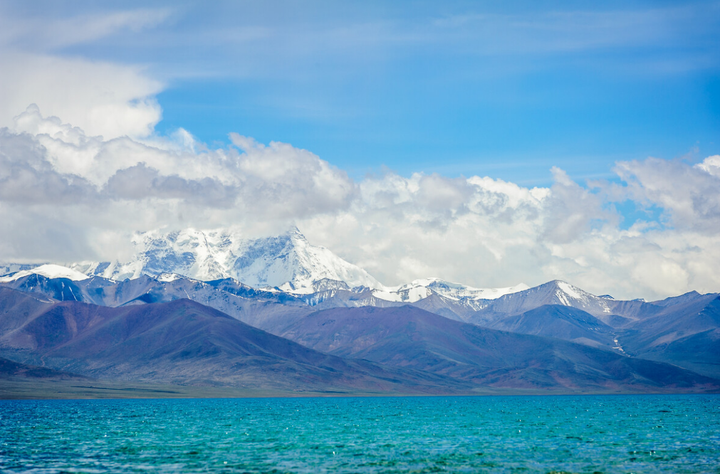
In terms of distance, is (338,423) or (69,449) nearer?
(69,449)

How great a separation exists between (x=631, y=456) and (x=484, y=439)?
88.3ft

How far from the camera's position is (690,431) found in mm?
124312

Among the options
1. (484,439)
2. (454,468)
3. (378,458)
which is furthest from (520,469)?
(484,439)

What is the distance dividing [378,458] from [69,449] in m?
38.0

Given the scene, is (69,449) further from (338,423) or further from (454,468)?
(338,423)

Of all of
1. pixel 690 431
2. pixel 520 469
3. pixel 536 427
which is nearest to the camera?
pixel 520 469

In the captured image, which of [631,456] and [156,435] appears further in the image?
[156,435]

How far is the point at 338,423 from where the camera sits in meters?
151

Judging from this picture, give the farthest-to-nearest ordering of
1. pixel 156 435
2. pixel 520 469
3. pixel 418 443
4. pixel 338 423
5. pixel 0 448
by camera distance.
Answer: pixel 338 423, pixel 156 435, pixel 418 443, pixel 0 448, pixel 520 469

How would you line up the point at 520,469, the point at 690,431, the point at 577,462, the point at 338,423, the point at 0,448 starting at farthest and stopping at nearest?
the point at 338,423 < the point at 690,431 < the point at 0,448 < the point at 577,462 < the point at 520,469

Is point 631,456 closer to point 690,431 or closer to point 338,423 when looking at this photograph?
point 690,431

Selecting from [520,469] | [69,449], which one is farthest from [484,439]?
[69,449]

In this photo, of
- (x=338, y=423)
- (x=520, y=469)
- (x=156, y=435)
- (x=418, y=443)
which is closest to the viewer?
(x=520, y=469)

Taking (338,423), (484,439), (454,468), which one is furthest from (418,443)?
(338,423)
